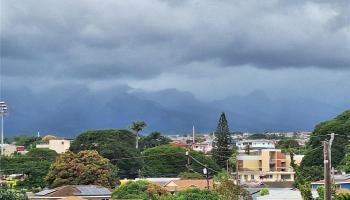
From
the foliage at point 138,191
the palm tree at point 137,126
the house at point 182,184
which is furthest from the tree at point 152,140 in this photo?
the foliage at point 138,191

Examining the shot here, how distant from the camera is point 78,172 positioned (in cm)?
5819

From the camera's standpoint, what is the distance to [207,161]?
8775cm

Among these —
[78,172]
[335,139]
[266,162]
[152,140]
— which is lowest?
[78,172]

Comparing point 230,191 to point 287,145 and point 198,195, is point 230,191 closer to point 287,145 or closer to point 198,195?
point 198,195

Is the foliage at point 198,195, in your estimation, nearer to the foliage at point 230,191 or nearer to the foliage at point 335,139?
the foliage at point 230,191

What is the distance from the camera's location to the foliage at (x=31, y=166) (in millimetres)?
69062

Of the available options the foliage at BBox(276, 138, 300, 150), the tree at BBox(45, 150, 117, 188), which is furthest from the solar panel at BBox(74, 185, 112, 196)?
the foliage at BBox(276, 138, 300, 150)

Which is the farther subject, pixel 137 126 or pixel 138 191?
pixel 137 126

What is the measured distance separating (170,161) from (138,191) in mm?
42789

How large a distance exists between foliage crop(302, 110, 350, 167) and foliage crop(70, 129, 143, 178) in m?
19.1

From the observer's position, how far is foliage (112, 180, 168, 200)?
4712 cm

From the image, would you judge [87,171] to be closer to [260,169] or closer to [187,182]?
[187,182]

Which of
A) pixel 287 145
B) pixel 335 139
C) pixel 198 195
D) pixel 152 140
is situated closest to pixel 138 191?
pixel 198 195

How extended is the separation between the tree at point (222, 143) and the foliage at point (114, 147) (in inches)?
402
